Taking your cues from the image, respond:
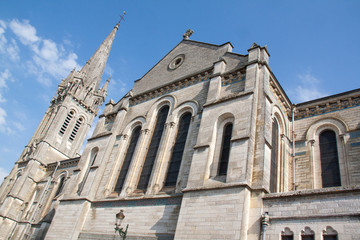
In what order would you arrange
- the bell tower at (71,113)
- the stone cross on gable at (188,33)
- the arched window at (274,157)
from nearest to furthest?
the arched window at (274,157)
the stone cross on gable at (188,33)
the bell tower at (71,113)

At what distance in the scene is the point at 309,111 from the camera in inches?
581

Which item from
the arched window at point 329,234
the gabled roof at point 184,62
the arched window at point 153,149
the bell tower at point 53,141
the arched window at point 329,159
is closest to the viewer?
the arched window at point 329,234

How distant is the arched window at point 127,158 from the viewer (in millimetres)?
15094

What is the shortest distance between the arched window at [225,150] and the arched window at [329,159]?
435 cm

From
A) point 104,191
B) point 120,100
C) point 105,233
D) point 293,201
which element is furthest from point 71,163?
point 293,201

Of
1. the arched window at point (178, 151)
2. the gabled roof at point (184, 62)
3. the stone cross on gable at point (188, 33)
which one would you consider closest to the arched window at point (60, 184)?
the gabled roof at point (184, 62)

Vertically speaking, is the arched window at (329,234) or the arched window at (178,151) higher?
the arched window at (178,151)

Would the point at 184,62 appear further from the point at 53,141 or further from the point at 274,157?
the point at 53,141

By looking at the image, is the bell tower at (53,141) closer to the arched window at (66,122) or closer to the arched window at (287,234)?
the arched window at (66,122)

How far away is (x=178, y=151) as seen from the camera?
13867 millimetres

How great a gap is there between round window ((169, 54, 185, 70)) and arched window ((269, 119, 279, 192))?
7349 mm

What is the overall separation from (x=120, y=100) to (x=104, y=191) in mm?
6884

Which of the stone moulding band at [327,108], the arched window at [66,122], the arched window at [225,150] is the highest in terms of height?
the arched window at [66,122]

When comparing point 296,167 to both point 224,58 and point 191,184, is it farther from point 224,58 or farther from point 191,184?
point 224,58
